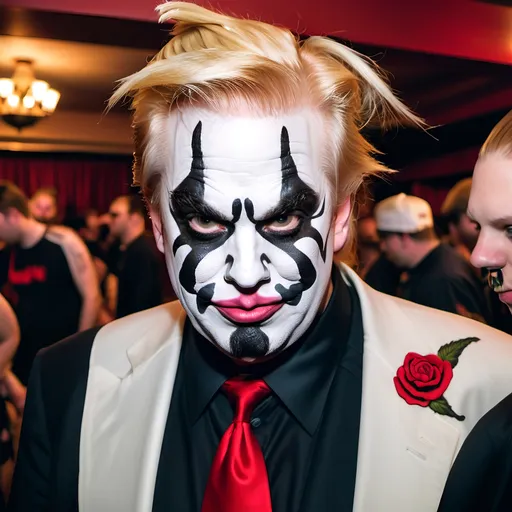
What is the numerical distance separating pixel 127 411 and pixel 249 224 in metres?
0.49

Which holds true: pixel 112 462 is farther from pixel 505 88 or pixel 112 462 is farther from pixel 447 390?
pixel 505 88

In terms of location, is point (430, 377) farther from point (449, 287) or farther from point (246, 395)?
point (449, 287)

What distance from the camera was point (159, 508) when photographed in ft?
4.25

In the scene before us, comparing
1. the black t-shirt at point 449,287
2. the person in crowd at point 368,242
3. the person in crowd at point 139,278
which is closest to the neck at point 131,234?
the person in crowd at point 139,278

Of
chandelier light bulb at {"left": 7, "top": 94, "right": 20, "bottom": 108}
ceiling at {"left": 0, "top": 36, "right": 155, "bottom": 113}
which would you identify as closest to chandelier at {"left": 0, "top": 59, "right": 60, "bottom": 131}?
chandelier light bulb at {"left": 7, "top": 94, "right": 20, "bottom": 108}

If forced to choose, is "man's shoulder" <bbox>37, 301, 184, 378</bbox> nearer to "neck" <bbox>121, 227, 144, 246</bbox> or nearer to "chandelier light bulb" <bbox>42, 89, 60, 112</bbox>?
"neck" <bbox>121, 227, 144, 246</bbox>

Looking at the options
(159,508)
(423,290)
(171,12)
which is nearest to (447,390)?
(159,508)

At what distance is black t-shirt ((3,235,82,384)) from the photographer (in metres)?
3.49

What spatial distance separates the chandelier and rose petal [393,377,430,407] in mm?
5095

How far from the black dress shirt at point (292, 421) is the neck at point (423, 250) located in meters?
2.21

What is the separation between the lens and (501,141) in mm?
1063

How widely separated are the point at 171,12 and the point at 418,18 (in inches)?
141

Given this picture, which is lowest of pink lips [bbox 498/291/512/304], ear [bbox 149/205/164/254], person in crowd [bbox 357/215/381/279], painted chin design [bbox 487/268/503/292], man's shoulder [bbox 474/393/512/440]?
person in crowd [bbox 357/215/381/279]

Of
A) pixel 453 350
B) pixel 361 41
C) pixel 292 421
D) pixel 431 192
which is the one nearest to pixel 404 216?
pixel 361 41
